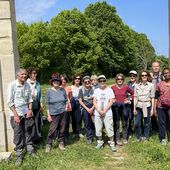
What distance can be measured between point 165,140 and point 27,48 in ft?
131

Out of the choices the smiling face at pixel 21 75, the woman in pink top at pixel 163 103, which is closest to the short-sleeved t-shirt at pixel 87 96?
the woman in pink top at pixel 163 103

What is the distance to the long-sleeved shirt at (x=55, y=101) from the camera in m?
7.92

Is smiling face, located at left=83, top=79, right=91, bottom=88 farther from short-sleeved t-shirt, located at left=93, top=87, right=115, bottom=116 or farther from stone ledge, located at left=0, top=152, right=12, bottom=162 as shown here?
stone ledge, located at left=0, top=152, right=12, bottom=162

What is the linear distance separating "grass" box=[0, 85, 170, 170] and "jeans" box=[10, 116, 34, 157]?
0.66 feet

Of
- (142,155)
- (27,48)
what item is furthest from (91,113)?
(27,48)

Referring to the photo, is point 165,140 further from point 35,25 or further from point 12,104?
point 35,25

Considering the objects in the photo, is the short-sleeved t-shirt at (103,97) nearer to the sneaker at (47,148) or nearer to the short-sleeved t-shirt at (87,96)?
the short-sleeved t-shirt at (87,96)

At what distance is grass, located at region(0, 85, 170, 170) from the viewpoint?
22.4 feet

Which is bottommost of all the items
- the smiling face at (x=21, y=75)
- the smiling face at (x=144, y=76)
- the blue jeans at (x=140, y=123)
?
the blue jeans at (x=140, y=123)

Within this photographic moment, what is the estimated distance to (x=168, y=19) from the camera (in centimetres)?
1001

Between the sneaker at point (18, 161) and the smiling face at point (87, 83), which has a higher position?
the smiling face at point (87, 83)

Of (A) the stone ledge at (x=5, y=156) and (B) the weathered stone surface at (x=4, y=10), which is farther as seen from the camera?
(B) the weathered stone surface at (x=4, y=10)

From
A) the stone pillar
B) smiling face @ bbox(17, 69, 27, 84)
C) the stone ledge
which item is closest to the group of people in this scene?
smiling face @ bbox(17, 69, 27, 84)

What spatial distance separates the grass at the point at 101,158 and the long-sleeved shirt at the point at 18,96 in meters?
0.99
